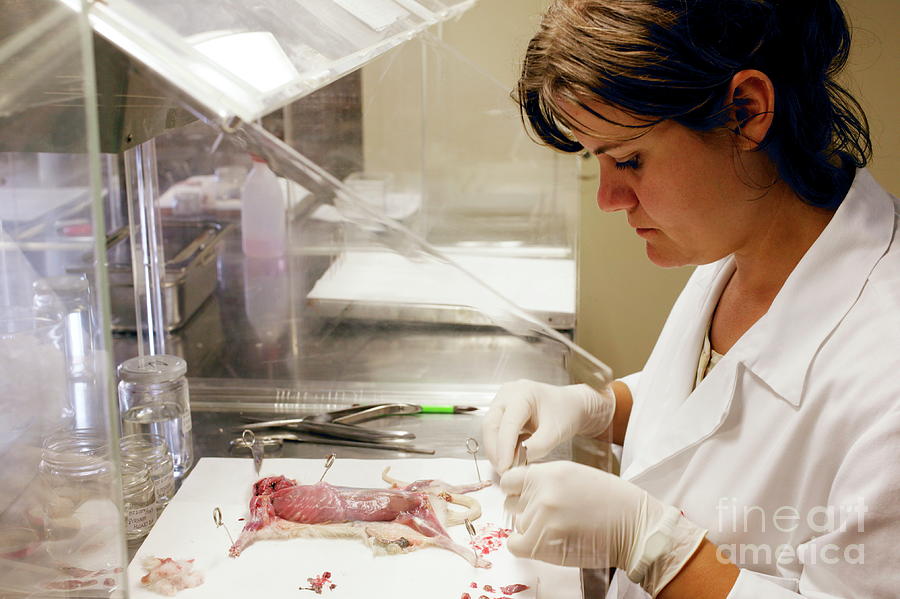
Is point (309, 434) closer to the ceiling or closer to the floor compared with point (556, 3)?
closer to the floor

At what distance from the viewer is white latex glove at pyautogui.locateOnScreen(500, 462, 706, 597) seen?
1136 millimetres

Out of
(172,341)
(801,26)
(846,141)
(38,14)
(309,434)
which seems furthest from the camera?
(172,341)

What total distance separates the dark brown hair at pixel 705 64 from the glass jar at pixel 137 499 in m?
0.79

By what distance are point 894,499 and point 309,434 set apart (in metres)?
0.95

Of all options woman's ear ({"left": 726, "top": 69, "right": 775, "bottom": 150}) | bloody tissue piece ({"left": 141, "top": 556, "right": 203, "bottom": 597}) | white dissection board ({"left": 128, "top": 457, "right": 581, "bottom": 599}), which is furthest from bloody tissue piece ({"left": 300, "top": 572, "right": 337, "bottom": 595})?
woman's ear ({"left": 726, "top": 69, "right": 775, "bottom": 150})

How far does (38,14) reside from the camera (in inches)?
31.0

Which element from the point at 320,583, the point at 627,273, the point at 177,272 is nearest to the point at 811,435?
the point at 320,583

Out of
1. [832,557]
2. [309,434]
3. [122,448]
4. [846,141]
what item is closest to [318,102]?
[309,434]

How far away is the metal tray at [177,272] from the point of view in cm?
196

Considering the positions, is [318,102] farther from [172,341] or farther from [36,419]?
[36,419]

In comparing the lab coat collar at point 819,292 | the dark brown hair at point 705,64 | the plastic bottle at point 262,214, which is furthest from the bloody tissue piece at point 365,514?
the plastic bottle at point 262,214

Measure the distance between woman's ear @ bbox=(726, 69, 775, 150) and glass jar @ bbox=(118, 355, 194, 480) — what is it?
0.96 m

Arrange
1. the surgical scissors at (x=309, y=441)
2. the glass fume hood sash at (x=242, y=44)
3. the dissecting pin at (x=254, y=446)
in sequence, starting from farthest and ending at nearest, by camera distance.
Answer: the surgical scissors at (x=309, y=441), the dissecting pin at (x=254, y=446), the glass fume hood sash at (x=242, y=44)

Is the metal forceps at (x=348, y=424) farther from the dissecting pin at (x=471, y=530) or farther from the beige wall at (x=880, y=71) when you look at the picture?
the beige wall at (x=880, y=71)
